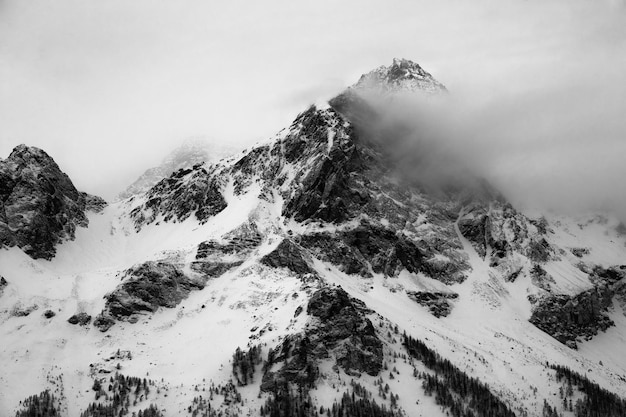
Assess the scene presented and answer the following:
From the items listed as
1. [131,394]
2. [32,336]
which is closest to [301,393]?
[131,394]

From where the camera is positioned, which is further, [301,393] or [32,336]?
[32,336]

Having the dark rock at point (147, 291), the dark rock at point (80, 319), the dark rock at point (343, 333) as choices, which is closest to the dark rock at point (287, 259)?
the dark rock at point (147, 291)

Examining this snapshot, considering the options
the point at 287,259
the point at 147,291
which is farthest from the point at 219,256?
the point at 147,291

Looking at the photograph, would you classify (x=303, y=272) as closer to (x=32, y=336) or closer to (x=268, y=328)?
(x=268, y=328)

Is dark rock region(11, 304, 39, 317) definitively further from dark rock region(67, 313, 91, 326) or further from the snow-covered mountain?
dark rock region(67, 313, 91, 326)

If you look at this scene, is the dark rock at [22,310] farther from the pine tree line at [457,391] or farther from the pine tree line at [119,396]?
the pine tree line at [457,391]

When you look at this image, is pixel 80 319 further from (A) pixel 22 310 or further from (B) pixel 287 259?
(B) pixel 287 259
